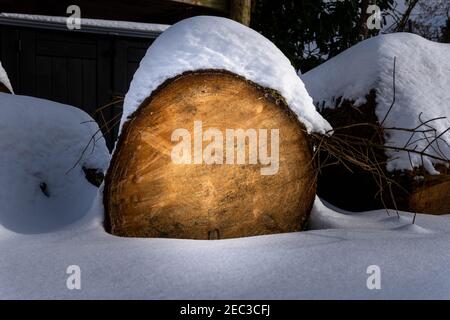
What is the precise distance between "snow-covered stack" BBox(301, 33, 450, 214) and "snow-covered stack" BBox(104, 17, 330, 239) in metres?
0.55

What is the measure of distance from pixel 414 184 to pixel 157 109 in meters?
1.32

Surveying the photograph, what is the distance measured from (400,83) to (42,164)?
1932 mm

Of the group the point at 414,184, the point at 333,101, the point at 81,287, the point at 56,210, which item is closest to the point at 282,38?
the point at 333,101

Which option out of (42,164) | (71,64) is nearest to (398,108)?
(42,164)

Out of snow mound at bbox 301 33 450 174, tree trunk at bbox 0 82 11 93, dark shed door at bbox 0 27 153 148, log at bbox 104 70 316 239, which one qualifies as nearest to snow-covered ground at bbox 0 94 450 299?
log at bbox 104 70 316 239

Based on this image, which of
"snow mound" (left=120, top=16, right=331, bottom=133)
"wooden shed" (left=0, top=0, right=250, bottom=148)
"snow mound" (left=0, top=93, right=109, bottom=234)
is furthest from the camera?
"wooden shed" (left=0, top=0, right=250, bottom=148)

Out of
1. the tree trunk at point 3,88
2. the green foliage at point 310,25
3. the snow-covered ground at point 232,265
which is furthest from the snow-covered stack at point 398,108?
the green foliage at point 310,25

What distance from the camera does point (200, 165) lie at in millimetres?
1695

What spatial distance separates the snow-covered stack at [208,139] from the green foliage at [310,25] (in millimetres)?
3995

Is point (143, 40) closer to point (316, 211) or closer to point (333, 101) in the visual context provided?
point (333, 101)

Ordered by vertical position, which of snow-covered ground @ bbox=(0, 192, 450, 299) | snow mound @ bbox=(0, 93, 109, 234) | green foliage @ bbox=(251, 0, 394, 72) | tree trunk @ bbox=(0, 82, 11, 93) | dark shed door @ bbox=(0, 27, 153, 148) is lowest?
snow-covered ground @ bbox=(0, 192, 450, 299)

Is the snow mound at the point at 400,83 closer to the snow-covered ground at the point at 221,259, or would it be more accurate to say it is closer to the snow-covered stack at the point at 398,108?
the snow-covered stack at the point at 398,108

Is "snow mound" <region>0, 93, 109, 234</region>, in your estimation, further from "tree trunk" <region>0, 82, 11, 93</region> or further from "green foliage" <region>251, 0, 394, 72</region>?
"green foliage" <region>251, 0, 394, 72</region>

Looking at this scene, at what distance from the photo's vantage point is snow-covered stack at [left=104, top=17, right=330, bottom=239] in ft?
5.41
